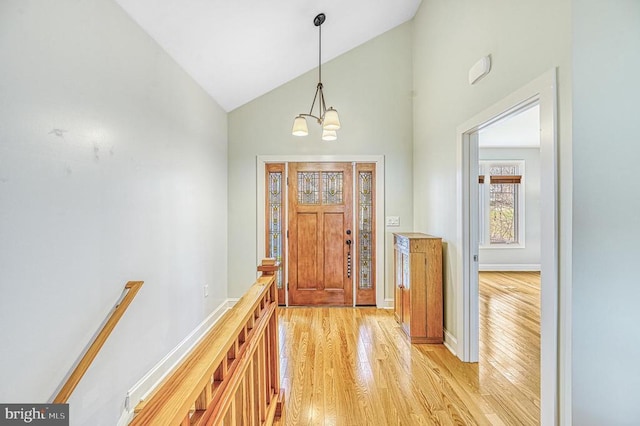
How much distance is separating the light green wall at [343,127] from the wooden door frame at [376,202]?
6 cm

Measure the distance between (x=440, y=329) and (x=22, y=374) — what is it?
A: 10.3 feet

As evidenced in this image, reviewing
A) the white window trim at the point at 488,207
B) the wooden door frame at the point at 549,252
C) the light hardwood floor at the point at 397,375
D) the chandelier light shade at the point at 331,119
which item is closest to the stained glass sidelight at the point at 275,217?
the light hardwood floor at the point at 397,375

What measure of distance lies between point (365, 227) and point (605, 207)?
2914mm

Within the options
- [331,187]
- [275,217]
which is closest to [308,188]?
[331,187]

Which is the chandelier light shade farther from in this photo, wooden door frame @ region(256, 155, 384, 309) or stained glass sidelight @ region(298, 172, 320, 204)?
stained glass sidelight @ region(298, 172, 320, 204)

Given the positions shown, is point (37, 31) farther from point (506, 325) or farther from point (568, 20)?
point (506, 325)

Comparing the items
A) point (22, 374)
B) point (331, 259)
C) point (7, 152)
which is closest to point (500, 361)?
point (331, 259)

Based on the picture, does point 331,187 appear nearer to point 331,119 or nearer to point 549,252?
point 331,119

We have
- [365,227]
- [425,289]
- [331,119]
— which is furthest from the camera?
[365,227]

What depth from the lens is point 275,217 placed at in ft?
14.2

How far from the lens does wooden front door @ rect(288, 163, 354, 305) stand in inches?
168

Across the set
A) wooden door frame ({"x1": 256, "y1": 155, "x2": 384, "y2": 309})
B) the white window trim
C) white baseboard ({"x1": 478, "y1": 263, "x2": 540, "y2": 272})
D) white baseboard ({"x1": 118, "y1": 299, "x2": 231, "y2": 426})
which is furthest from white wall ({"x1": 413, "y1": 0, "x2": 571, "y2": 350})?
white baseboard ({"x1": 478, "y1": 263, "x2": 540, "y2": 272})

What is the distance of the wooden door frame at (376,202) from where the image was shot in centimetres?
420

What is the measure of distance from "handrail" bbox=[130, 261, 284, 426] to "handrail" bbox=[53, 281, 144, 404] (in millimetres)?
365
